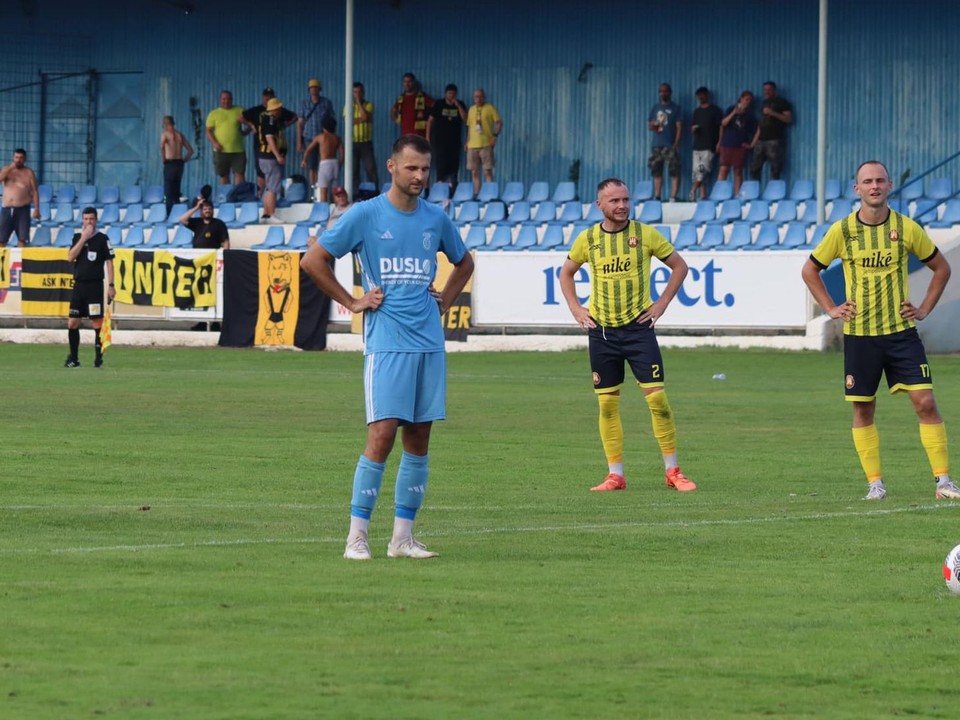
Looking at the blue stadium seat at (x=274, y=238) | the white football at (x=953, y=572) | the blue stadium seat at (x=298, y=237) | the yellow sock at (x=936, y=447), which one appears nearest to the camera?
the white football at (x=953, y=572)

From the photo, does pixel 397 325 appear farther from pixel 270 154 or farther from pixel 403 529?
pixel 270 154

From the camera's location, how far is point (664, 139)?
3722cm

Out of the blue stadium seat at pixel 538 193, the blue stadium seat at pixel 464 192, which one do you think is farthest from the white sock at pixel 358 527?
the blue stadium seat at pixel 464 192

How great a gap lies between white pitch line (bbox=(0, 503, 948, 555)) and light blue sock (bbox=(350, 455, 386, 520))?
69cm

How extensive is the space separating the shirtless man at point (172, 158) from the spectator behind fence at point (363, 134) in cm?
370

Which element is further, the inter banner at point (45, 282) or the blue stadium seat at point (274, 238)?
the blue stadium seat at point (274, 238)

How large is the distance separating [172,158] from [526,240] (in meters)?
8.98

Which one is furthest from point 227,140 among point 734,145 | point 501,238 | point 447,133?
point 734,145

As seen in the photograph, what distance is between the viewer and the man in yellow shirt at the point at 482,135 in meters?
37.7

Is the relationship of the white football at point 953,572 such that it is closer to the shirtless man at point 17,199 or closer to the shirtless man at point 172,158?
the shirtless man at point 17,199

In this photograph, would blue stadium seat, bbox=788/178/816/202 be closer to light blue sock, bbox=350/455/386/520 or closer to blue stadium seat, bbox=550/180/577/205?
blue stadium seat, bbox=550/180/577/205

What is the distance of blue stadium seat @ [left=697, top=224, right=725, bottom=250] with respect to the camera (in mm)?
32562

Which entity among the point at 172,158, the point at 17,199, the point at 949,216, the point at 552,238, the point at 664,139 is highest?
the point at 664,139

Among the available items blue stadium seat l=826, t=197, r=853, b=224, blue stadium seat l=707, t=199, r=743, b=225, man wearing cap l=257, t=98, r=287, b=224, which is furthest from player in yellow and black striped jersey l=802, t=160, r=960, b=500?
man wearing cap l=257, t=98, r=287, b=224
